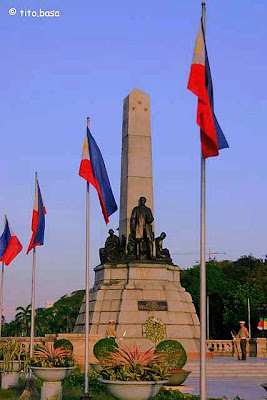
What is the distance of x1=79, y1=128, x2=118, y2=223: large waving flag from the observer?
17.6 meters

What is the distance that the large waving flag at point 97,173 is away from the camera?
57.7 feet

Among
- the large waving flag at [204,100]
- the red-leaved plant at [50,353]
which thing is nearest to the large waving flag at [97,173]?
the red-leaved plant at [50,353]

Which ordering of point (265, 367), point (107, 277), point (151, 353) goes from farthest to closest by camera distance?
point (107, 277), point (265, 367), point (151, 353)

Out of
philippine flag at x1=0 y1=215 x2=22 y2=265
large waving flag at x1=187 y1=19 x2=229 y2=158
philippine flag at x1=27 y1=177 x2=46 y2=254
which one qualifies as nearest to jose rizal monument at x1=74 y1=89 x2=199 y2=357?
philippine flag at x1=0 y1=215 x2=22 y2=265

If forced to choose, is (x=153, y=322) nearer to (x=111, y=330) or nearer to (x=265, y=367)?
(x=111, y=330)

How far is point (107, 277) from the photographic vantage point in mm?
30469

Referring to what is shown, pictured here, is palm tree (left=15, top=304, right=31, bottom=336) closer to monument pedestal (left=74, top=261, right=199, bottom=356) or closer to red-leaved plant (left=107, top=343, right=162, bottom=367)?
monument pedestal (left=74, top=261, right=199, bottom=356)

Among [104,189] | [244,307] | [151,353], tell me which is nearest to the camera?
[151,353]

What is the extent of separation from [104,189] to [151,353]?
22.5 feet

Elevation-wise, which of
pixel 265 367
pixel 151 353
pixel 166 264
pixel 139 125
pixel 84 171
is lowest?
pixel 265 367

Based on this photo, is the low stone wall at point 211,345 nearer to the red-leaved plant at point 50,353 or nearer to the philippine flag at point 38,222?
the philippine flag at point 38,222

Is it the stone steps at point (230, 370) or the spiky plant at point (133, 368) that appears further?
the stone steps at point (230, 370)

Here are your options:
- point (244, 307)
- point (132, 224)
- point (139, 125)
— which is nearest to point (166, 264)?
Answer: point (132, 224)

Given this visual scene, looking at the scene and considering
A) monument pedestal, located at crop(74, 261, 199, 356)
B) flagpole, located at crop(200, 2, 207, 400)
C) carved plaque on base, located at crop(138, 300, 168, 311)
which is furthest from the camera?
carved plaque on base, located at crop(138, 300, 168, 311)
